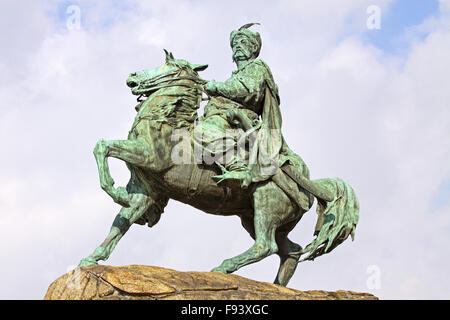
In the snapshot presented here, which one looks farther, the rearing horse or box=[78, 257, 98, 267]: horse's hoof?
the rearing horse

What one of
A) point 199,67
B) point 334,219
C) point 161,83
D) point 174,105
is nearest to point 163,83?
point 161,83

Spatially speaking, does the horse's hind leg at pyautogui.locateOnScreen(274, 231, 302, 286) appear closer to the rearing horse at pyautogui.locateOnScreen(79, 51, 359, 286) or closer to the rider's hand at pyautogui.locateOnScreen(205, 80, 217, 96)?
the rearing horse at pyautogui.locateOnScreen(79, 51, 359, 286)

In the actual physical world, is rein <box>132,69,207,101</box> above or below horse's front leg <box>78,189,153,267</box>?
above

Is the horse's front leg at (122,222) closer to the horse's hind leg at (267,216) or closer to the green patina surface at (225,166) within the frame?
the green patina surface at (225,166)

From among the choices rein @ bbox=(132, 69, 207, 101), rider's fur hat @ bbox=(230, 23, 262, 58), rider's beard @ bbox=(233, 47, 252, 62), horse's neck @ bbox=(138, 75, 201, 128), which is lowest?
horse's neck @ bbox=(138, 75, 201, 128)

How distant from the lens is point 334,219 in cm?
969

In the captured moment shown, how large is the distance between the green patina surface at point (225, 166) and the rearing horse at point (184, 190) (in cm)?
1

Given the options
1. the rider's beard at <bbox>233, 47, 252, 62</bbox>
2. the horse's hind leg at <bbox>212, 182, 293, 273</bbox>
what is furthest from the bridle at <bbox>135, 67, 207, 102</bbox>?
the horse's hind leg at <bbox>212, 182, 293, 273</bbox>

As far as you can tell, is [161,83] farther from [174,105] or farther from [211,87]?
[211,87]

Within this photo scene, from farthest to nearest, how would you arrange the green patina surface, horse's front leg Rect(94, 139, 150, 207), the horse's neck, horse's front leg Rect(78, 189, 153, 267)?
the horse's neck
the green patina surface
horse's front leg Rect(78, 189, 153, 267)
horse's front leg Rect(94, 139, 150, 207)

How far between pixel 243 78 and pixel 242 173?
1222mm

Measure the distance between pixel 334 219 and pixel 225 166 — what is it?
1397mm

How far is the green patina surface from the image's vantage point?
30.2ft
